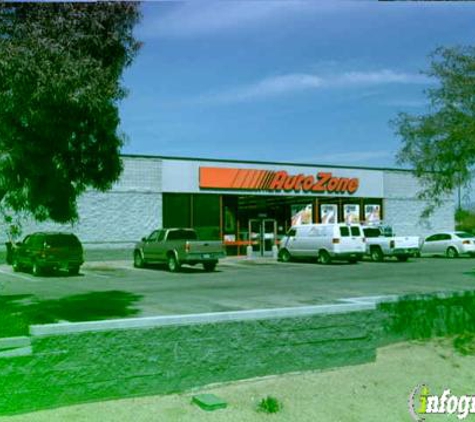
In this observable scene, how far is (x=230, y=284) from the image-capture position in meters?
17.6

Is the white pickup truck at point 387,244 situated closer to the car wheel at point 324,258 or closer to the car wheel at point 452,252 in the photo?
the car wheel at point 452,252

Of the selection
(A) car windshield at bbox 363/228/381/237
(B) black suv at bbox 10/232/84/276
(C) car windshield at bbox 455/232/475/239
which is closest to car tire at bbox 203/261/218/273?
(B) black suv at bbox 10/232/84/276

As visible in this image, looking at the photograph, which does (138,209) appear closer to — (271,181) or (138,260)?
(138,260)

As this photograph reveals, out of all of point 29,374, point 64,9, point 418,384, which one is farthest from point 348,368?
point 64,9

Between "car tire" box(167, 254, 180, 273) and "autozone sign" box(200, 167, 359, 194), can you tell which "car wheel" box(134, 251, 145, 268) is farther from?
"autozone sign" box(200, 167, 359, 194)

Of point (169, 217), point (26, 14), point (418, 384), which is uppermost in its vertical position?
point (26, 14)

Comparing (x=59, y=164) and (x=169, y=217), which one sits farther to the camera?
(x=169, y=217)

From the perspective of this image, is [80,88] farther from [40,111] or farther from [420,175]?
[420,175]

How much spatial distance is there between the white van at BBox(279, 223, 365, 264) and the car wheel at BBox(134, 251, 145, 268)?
7988 mm

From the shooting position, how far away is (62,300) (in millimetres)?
12312

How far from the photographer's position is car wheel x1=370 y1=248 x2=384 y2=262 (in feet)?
89.3

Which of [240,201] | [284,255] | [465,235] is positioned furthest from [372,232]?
[240,201]

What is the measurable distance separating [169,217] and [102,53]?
71.5 ft

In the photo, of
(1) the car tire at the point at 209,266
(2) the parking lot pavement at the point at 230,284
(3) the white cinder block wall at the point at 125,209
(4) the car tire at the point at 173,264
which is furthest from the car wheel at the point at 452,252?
(3) the white cinder block wall at the point at 125,209
